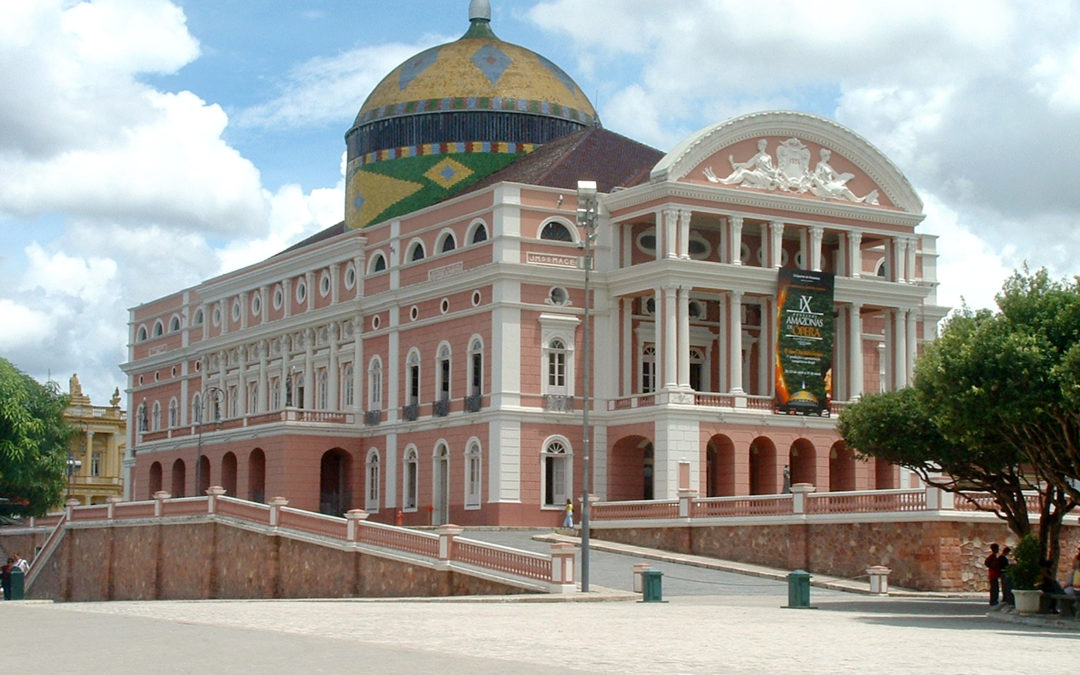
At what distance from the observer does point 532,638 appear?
82.3ft

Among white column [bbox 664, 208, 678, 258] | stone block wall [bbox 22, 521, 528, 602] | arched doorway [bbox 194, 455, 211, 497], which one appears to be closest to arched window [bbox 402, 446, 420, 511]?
stone block wall [bbox 22, 521, 528, 602]

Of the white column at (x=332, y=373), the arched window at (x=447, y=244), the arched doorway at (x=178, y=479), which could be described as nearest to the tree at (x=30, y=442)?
the arched doorway at (x=178, y=479)

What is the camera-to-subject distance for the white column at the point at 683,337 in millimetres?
56447

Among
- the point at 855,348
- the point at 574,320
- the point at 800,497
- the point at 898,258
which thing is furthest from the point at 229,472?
the point at 800,497

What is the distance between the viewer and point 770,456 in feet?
189

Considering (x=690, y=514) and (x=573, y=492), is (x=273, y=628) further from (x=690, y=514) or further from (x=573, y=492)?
(x=573, y=492)

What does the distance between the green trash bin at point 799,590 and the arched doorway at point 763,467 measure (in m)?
21.2

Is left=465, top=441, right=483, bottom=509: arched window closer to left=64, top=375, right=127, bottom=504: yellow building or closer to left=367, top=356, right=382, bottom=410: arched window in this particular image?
left=367, top=356, right=382, bottom=410: arched window

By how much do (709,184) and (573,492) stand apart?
34.6 ft

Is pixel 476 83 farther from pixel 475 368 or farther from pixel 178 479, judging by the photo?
pixel 178 479

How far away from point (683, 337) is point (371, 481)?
44.9ft

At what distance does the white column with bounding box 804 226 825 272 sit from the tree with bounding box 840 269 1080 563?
2081 cm

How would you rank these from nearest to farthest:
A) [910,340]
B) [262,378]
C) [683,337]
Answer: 1. [683,337]
2. [910,340]
3. [262,378]

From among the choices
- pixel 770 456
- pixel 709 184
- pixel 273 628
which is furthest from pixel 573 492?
pixel 273 628
